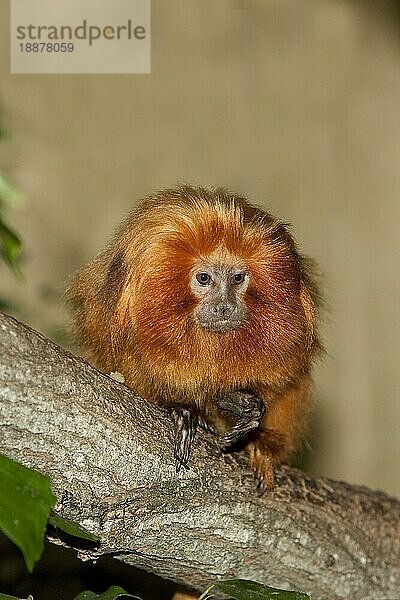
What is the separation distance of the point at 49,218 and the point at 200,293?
3.01 metres

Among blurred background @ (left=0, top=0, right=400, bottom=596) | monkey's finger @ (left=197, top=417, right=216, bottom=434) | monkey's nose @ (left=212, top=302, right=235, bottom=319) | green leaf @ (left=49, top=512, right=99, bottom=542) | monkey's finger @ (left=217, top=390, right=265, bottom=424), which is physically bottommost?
green leaf @ (left=49, top=512, right=99, bottom=542)

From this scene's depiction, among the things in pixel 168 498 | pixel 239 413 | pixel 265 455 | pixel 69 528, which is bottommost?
Answer: pixel 69 528

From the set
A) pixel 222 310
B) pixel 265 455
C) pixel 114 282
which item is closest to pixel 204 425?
pixel 265 455

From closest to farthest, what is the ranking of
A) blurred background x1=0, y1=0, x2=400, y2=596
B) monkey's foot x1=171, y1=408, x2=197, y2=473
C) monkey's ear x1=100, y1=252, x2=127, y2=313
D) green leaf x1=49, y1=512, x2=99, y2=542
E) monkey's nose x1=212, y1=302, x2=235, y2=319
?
green leaf x1=49, y1=512, x2=99, y2=542 → monkey's foot x1=171, y1=408, x2=197, y2=473 → monkey's nose x1=212, y1=302, x2=235, y2=319 → monkey's ear x1=100, y1=252, x2=127, y2=313 → blurred background x1=0, y1=0, x2=400, y2=596

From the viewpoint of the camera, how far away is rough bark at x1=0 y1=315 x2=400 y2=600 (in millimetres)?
1905

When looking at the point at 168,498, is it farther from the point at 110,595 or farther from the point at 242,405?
the point at 110,595

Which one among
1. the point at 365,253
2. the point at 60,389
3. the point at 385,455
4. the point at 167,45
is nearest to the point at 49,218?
the point at 167,45

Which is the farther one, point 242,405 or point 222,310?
point 242,405

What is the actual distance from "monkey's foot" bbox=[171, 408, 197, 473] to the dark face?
0.26 metres

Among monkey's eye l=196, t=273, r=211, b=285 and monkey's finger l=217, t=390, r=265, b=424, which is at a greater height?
monkey's eye l=196, t=273, r=211, b=285

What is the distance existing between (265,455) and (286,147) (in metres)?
3.41

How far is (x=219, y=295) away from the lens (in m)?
2.40

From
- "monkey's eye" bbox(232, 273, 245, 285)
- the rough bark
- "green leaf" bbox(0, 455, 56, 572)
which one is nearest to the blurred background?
the rough bark

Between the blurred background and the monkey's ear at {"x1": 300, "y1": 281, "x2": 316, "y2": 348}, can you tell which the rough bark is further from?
the blurred background
